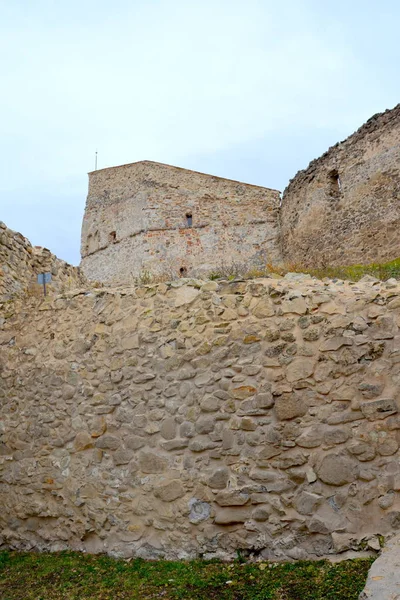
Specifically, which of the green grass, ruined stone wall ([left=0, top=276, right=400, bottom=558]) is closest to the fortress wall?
ruined stone wall ([left=0, top=276, right=400, bottom=558])

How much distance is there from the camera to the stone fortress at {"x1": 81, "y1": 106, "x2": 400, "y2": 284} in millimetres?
13086

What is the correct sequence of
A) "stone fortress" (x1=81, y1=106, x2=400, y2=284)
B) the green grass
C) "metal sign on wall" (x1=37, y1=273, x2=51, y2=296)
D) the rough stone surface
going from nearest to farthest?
the rough stone surface, the green grass, "metal sign on wall" (x1=37, y1=273, x2=51, y2=296), "stone fortress" (x1=81, y1=106, x2=400, y2=284)

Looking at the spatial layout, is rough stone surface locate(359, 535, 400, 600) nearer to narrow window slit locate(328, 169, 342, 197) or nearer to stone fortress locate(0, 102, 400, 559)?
stone fortress locate(0, 102, 400, 559)

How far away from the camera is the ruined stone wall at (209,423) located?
431cm

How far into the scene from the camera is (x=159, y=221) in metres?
18.2

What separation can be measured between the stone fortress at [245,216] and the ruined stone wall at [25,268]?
293 inches

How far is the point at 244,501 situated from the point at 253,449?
44 cm

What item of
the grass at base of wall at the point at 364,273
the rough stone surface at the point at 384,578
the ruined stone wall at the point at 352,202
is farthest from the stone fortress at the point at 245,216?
the rough stone surface at the point at 384,578

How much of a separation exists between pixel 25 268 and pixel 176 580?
16.3 ft

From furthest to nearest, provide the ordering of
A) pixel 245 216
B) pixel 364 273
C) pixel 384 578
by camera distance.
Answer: pixel 245 216
pixel 364 273
pixel 384 578

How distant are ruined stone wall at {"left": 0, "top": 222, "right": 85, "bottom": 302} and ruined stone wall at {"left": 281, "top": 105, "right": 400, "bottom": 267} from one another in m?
7.92

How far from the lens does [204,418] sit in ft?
15.9

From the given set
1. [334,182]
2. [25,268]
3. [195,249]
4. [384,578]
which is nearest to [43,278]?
[25,268]

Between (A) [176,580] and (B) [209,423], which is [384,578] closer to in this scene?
(A) [176,580]
